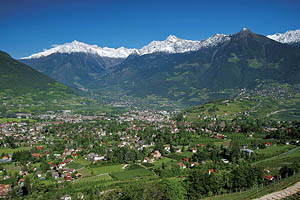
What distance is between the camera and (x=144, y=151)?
66.9 meters

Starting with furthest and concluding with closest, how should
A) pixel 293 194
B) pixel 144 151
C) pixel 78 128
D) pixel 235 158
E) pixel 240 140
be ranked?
pixel 78 128 < pixel 240 140 < pixel 144 151 < pixel 235 158 < pixel 293 194

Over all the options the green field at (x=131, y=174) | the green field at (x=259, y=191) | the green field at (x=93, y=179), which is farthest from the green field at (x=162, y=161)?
the green field at (x=259, y=191)

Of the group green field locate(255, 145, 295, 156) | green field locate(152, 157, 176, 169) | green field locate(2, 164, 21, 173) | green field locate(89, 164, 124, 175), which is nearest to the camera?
green field locate(2, 164, 21, 173)

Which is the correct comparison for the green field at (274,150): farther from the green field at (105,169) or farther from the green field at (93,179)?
the green field at (93,179)

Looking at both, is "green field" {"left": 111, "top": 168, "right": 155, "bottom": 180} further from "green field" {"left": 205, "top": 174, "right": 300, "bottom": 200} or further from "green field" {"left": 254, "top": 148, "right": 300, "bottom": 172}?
"green field" {"left": 254, "top": 148, "right": 300, "bottom": 172}

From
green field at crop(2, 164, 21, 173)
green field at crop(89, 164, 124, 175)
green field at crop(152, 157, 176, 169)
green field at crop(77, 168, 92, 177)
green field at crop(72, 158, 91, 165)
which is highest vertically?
green field at crop(2, 164, 21, 173)

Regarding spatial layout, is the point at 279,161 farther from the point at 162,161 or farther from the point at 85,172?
the point at 85,172

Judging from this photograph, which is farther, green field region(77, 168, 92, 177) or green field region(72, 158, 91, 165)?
green field region(72, 158, 91, 165)

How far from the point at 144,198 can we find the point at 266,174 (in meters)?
22.0

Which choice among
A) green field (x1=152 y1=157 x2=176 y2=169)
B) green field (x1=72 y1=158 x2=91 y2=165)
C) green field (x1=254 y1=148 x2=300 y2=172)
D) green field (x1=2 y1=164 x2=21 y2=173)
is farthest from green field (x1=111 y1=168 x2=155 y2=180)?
green field (x1=254 y1=148 x2=300 y2=172)

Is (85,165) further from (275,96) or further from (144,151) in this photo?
(275,96)

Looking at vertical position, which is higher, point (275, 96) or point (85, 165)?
point (275, 96)

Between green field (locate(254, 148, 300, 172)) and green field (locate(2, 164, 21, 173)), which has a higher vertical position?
green field (locate(254, 148, 300, 172))

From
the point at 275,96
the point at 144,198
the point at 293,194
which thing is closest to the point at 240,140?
the point at 293,194
